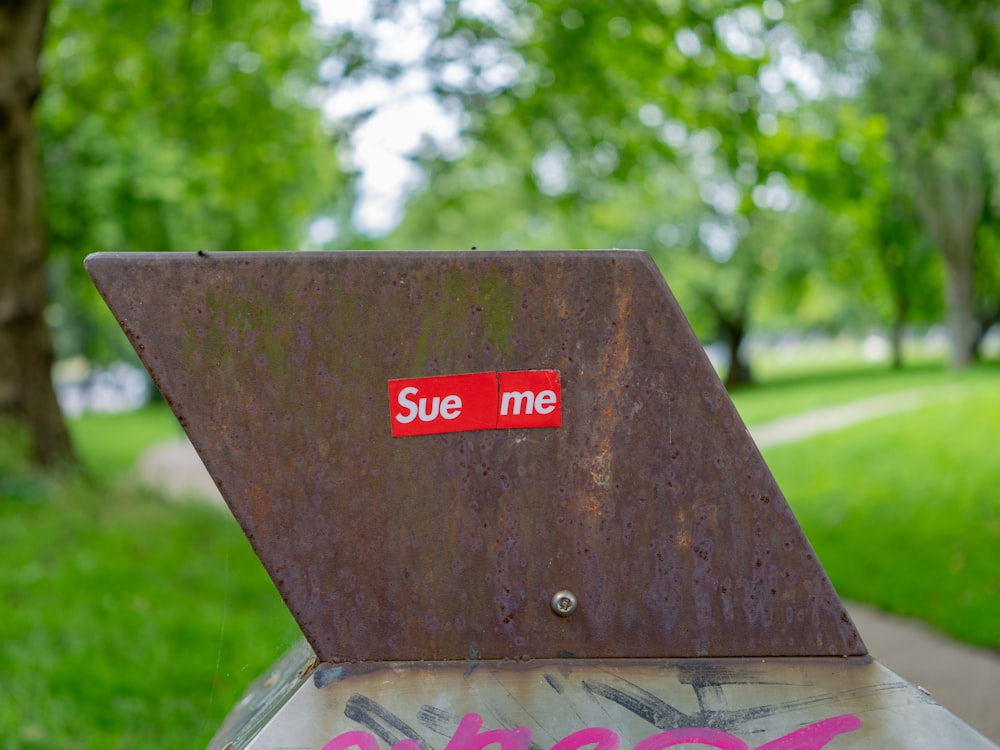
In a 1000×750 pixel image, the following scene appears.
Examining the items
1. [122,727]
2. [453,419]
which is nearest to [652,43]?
[122,727]

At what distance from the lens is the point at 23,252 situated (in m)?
8.48

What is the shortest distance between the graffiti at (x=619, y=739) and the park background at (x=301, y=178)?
2.21 feet

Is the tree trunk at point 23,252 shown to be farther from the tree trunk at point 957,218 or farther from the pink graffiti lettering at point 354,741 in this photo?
the tree trunk at point 957,218

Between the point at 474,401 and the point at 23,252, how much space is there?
26.1ft

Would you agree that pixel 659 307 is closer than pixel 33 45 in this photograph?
Yes

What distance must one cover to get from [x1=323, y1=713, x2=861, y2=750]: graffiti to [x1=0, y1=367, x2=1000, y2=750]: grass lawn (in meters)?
0.53

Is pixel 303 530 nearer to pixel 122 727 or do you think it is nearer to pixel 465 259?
pixel 465 259

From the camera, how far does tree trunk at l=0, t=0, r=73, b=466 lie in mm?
7816

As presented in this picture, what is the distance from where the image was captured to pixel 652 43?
869cm

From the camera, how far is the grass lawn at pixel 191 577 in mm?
3947

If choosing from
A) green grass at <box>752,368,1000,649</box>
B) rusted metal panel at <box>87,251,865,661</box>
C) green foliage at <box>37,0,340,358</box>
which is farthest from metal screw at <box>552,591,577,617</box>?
green foliage at <box>37,0,340,358</box>

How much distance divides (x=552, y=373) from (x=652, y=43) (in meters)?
7.63

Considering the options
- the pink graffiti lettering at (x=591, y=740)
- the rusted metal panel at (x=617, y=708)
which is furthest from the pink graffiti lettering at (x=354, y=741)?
the pink graffiti lettering at (x=591, y=740)

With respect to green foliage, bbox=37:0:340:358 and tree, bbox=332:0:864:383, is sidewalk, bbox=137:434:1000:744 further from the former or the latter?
green foliage, bbox=37:0:340:358
